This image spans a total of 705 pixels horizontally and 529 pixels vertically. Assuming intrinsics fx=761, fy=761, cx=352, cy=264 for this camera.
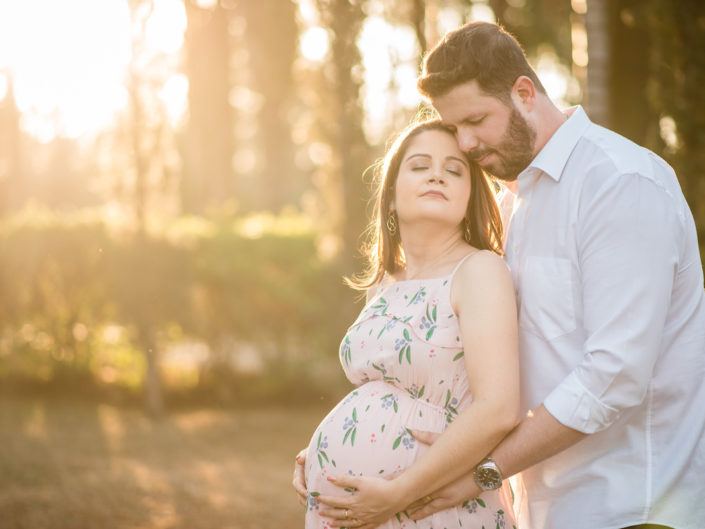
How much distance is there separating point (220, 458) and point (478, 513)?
6.30 metres

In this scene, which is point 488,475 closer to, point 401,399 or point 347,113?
point 401,399

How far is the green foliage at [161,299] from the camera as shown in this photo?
9781 mm

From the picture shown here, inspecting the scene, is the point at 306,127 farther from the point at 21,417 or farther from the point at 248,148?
the point at 248,148

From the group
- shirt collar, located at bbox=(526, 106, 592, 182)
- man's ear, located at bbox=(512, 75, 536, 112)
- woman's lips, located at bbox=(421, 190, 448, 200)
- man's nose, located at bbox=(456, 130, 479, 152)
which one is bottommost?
woman's lips, located at bbox=(421, 190, 448, 200)

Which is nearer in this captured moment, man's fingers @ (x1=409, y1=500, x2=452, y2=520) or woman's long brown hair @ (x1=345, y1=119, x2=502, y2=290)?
man's fingers @ (x1=409, y1=500, x2=452, y2=520)

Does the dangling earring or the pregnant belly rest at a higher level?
the dangling earring

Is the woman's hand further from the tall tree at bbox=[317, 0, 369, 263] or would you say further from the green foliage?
the green foliage

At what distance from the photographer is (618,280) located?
2.08 metres

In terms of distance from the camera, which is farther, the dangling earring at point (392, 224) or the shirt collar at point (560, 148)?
the dangling earring at point (392, 224)

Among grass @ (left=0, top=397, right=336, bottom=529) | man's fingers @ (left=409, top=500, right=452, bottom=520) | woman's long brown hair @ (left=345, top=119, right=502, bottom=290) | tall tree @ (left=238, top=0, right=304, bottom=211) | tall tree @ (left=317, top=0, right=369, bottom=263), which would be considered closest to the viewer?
man's fingers @ (left=409, top=500, right=452, bottom=520)

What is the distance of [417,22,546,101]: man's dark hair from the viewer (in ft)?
8.00

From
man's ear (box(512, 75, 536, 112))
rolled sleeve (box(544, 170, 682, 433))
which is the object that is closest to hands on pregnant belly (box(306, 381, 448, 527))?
rolled sleeve (box(544, 170, 682, 433))

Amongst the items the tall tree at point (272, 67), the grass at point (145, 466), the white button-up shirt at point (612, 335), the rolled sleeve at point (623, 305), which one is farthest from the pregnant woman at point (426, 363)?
the tall tree at point (272, 67)

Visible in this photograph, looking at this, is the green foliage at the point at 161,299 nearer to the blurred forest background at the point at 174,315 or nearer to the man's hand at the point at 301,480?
the blurred forest background at the point at 174,315
